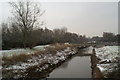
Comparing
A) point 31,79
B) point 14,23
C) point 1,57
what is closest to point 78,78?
point 31,79

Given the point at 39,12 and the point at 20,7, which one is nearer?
the point at 20,7

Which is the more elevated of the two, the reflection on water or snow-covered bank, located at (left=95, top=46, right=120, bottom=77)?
snow-covered bank, located at (left=95, top=46, right=120, bottom=77)

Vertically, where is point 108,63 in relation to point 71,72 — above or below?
above

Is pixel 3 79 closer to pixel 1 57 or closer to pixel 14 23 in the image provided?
pixel 1 57

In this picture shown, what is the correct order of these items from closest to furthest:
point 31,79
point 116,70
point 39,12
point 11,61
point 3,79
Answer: point 116,70, point 3,79, point 31,79, point 11,61, point 39,12

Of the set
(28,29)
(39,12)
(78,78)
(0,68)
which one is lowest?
(78,78)

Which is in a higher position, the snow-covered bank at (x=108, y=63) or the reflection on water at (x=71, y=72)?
the snow-covered bank at (x=108, y=63)

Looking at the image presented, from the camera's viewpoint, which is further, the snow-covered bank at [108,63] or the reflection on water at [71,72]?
the reflection on water at [71,72]

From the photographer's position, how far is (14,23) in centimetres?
2902

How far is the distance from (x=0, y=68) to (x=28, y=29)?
1603cm

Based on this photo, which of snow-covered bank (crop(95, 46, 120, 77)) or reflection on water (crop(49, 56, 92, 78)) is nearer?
snow-covered bank (crop(95, 46, 120, 77))

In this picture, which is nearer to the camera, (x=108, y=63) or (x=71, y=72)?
(x=108, y=63)

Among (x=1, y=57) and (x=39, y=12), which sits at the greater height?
(x=39, y=12)

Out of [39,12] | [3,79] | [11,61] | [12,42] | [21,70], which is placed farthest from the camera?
[39,12]
